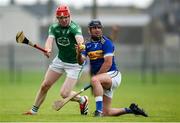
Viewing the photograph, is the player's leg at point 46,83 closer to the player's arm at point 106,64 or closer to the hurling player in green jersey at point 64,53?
the hurling player in green jersey at point 64,53

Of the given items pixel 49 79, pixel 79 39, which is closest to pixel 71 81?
pixel 49 79

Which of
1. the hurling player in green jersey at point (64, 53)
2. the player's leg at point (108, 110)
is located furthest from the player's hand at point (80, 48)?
the player's leg at point (108, 110)

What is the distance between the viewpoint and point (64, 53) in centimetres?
1834

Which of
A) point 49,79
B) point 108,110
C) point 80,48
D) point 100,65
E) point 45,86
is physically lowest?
point 108,110

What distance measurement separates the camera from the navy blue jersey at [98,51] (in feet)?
56.9

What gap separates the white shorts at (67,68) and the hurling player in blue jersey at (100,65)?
0.84 m

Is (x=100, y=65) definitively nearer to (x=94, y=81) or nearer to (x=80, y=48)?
(x=94, y=81)

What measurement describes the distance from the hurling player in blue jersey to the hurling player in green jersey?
430mm

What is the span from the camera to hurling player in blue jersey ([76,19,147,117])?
17141mm

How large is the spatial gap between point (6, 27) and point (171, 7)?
60.8 ft

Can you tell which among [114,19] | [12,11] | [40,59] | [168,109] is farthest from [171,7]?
[168,109]

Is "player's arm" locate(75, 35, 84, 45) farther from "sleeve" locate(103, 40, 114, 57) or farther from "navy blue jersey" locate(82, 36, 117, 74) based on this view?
"sleeve" locate(103, 40, 114, 57)

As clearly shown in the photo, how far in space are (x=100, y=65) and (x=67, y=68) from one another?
1.19 m

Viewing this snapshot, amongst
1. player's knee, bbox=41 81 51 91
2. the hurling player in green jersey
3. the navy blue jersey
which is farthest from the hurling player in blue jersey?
player's knee, bbox=41 81 51 91
